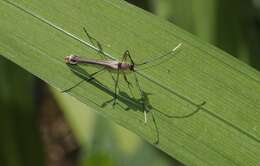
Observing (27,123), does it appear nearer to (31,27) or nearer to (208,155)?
(31,27)

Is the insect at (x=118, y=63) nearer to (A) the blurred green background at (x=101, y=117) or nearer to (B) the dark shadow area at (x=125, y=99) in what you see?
(B) the dark shadow area at (x=125, y=99)

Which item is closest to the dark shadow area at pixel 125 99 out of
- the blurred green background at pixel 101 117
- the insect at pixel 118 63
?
the insect at pixel 118 63

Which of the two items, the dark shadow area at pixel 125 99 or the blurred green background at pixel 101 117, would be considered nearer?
the dark shadow area at pixel 125 99

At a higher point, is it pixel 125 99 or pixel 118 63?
pixel 118 63

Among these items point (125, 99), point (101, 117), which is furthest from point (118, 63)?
point (101, 117)

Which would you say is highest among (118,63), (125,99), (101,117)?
(118,63)

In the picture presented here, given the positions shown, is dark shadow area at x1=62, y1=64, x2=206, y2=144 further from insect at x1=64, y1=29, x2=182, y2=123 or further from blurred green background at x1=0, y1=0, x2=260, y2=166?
blurred green background at x1=0, y1=0, x2=260, y2=166

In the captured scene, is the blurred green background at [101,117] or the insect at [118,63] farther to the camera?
the blurred green background at [101,117]

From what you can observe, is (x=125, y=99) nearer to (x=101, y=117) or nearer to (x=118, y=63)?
(x=118, y=63)
